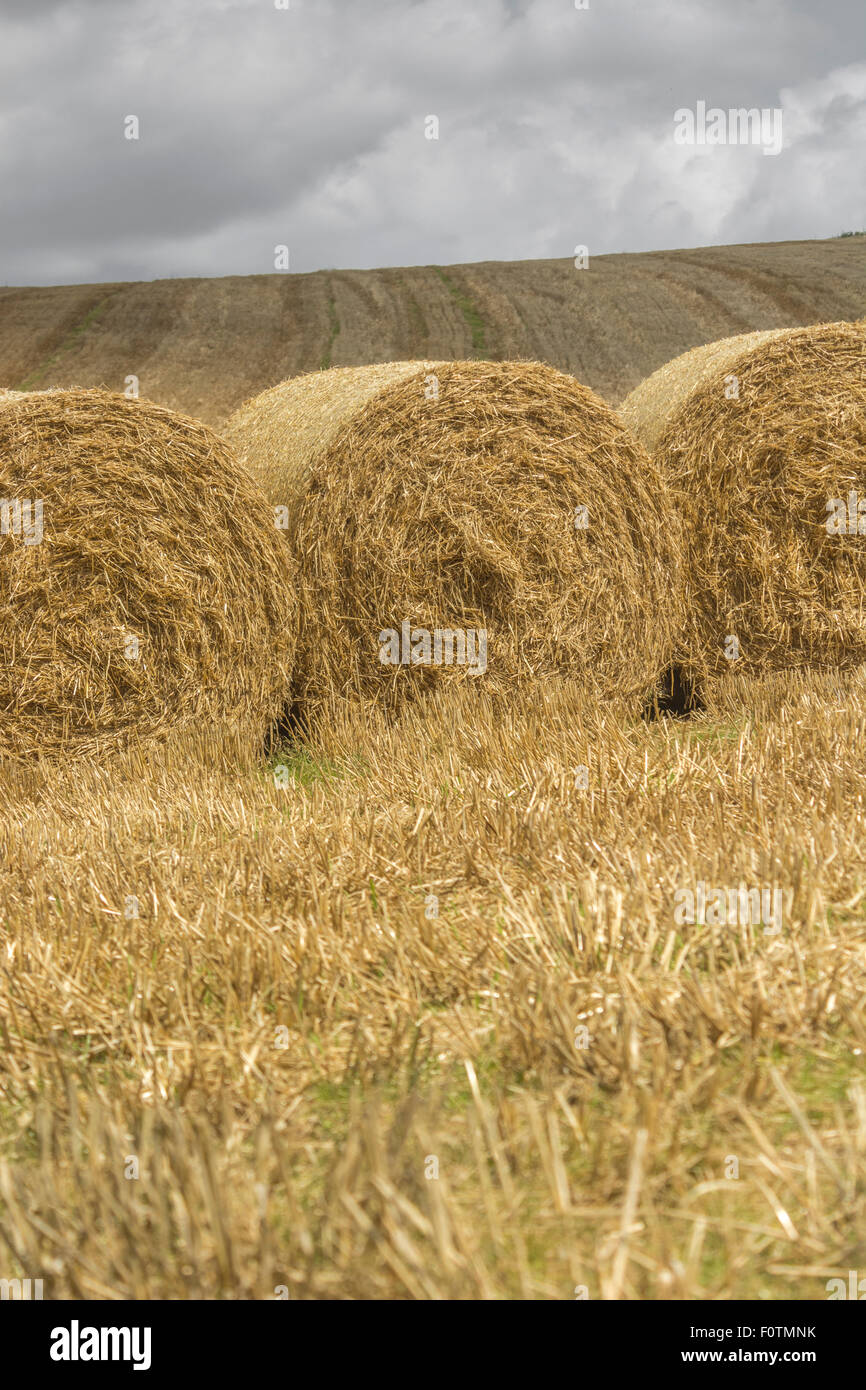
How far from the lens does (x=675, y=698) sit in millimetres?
7312

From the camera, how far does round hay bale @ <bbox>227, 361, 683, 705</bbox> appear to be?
6340 mm

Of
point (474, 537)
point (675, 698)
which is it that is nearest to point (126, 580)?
point (474, 537)

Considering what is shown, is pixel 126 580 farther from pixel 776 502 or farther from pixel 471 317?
pixel 471 317

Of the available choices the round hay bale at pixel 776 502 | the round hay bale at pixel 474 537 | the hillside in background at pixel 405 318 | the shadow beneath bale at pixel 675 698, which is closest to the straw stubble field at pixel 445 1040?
the round hay bale at pixel 474 537

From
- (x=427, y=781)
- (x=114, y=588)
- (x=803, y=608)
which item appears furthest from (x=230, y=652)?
(x=803, y=608)

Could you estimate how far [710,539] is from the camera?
22.9 ft

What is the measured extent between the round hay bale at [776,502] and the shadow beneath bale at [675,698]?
0.11m

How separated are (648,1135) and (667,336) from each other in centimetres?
2932

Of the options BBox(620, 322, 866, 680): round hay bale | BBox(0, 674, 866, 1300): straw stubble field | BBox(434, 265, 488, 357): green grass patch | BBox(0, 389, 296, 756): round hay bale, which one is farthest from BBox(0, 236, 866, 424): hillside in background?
BBox(0, 674, 866, 1300): straw stubble field

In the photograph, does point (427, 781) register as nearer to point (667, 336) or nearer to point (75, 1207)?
point (75, 1207)

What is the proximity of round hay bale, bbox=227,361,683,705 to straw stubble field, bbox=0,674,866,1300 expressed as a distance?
1.57 metres

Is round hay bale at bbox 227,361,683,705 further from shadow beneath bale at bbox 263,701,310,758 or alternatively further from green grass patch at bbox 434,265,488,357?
green grass patch at bbox 434,265,488,357

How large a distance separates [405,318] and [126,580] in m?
28.2

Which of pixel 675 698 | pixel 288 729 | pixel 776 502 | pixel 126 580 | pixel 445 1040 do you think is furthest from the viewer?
pixel 675 698
